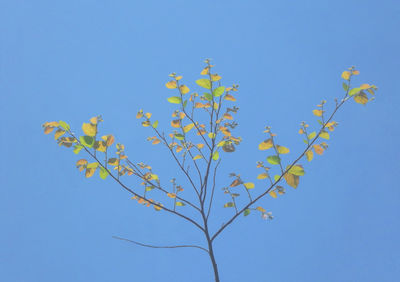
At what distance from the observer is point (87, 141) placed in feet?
4.89

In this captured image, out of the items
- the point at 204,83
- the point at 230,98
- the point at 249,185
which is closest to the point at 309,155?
the point at 249,185

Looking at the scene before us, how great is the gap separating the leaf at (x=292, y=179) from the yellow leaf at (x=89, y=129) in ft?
2.96

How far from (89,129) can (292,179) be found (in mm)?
951

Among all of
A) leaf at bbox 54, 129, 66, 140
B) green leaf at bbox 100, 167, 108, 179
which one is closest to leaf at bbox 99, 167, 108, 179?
green leaf at bbox 100, 167, 108, 179

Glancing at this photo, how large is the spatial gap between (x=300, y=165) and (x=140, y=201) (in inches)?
37.2

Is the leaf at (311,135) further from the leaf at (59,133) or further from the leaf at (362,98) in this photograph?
the leaf at (59,133)

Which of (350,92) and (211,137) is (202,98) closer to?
(211,137)

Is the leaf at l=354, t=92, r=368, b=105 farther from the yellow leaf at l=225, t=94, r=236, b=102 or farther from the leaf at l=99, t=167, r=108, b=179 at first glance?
the leaf at l=99, t=167, r=108, b=179

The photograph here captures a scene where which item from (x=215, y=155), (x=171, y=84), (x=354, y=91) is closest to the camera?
(x=354, y=91)

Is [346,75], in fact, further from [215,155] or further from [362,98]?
[215,155]

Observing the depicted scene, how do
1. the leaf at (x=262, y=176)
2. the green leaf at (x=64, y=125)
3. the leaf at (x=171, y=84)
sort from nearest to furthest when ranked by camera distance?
1. the green leaf at (x=64, y=125)
2. the leaf at (x=262, y=176)
3. the leaf at (x=171, y=84)

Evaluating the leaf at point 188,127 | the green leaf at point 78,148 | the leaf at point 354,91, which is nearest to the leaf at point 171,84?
the leaf at point 188,127

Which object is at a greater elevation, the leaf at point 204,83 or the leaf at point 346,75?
the leaf at point 204,83

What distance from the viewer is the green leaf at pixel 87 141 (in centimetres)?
148
